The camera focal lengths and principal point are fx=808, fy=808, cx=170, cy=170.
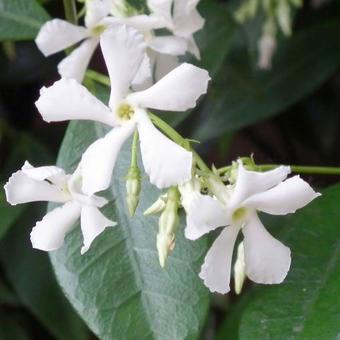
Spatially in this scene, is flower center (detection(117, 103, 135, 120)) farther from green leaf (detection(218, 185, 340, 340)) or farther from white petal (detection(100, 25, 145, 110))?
green leaf (detection(218, 185, 340, 340))

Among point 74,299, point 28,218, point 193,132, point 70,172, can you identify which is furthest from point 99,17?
point 193,132

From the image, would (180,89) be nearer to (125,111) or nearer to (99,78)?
(125,111)

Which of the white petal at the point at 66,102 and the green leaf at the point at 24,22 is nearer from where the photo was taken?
the white petal at the point at 66,102

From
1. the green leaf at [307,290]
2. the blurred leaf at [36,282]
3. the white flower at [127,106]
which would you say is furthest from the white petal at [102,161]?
the blurred leaf at [36,282]

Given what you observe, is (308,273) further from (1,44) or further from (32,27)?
(1,44)

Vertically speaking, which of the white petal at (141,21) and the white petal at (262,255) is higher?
the white petal at (141,21)

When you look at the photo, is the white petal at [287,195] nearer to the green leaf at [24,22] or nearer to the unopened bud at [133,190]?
the unopened bud at [133,190]

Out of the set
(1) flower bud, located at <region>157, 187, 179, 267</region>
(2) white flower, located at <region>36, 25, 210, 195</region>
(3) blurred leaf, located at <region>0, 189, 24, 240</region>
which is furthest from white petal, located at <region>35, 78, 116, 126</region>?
(3) blurred leaf, located at <region>0, 189, 24, 240</region>
